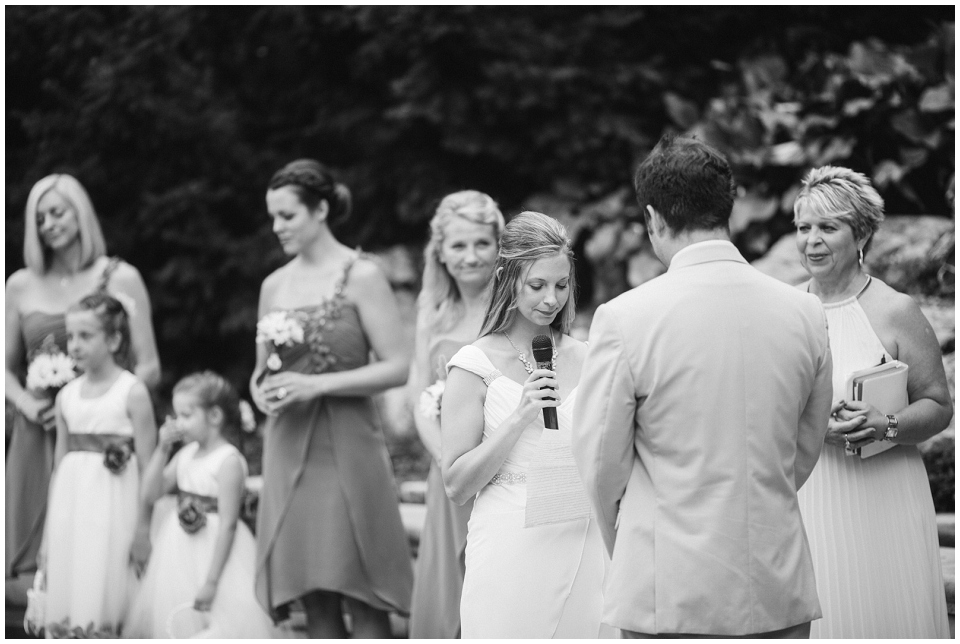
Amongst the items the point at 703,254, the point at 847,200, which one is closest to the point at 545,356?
the point at 703,254

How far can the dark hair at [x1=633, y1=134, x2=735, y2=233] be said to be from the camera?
261cm

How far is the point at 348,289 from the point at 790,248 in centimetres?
323

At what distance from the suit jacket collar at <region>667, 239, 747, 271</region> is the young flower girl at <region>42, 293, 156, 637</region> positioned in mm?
3307

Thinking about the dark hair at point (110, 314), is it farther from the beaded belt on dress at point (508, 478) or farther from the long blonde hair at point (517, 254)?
the beaded belt on dress at point (508, 478)

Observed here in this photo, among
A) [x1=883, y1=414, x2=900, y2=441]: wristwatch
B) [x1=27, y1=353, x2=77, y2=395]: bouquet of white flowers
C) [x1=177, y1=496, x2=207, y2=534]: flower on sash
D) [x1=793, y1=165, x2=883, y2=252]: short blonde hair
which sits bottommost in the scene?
[x1=177, y1=496, x2=207, y2=534]: flower on sash

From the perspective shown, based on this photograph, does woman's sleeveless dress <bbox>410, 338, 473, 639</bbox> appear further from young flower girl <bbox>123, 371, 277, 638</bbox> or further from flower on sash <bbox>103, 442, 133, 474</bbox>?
flower on sash <bbox>103, 442, 133, 474</bbox>

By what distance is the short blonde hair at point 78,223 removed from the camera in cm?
552

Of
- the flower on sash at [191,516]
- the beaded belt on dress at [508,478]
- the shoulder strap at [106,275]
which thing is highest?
the shoulder strap at [106,275]

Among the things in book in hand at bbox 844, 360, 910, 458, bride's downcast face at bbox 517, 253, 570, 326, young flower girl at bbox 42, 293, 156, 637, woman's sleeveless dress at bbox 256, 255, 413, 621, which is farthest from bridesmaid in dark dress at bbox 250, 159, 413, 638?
book in hand at bbox 844, 360, 910, 458

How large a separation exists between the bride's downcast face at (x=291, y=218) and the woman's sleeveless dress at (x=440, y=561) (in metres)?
0.90

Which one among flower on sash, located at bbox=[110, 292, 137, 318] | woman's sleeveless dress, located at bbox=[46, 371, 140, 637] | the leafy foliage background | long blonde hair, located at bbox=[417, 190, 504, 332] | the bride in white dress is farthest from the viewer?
the leafy foliage background

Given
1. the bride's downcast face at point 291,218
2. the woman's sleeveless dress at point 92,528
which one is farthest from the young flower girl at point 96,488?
the bride's downcast face at point 291,218

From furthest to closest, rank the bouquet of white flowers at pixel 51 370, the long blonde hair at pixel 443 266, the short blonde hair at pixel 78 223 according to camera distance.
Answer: the short blonde hair at pixel 78 223 < the bouquet of white flowers at pixel 51 370 < the long blonde hair at pixel 443 266

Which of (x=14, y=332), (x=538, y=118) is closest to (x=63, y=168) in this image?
(x=14, y=332)
